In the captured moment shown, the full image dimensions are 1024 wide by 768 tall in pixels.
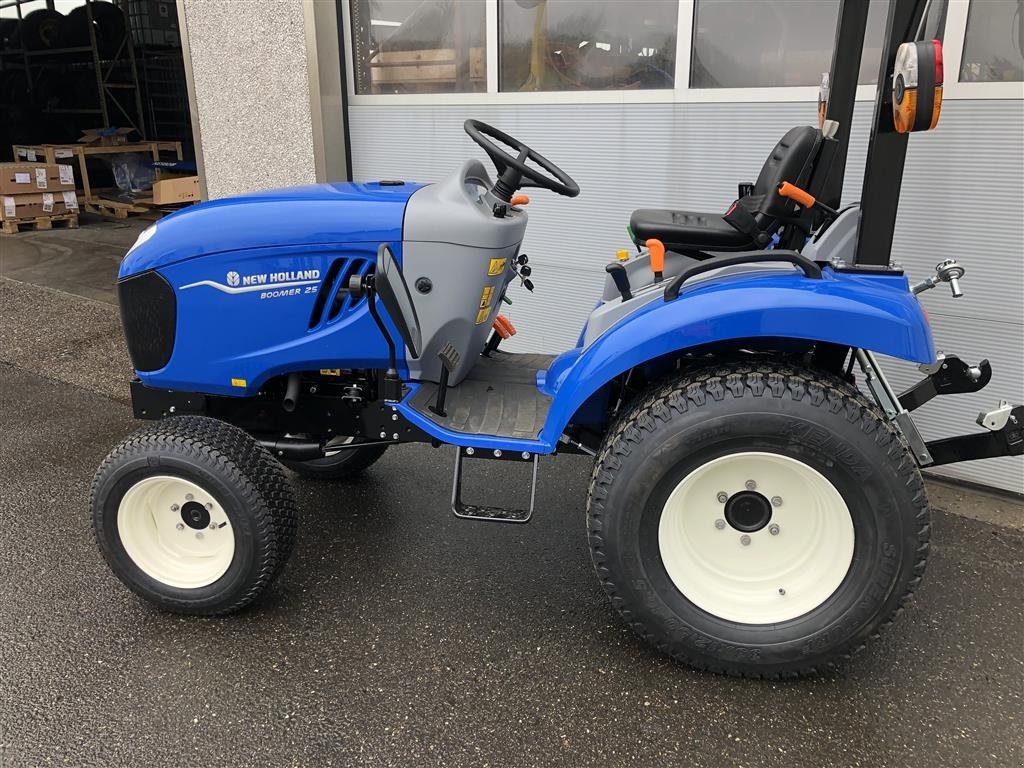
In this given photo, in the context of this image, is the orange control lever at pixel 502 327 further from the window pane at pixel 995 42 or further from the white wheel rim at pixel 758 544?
the window pane at pixel 995 42

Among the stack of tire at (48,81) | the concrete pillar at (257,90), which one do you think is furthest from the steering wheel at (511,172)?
the stack of tire at (48,81)

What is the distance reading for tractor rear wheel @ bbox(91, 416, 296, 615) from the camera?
90.6 inches

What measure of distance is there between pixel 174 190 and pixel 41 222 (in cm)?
163

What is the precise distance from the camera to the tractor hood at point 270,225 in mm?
2309

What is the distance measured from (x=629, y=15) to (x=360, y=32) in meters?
1.81

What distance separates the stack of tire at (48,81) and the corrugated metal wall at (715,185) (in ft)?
38.3

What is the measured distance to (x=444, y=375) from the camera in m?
2.46

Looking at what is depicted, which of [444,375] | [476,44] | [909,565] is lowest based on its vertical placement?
[909,565]

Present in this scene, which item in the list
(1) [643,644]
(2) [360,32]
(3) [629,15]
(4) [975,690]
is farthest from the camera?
(2) [360,32]

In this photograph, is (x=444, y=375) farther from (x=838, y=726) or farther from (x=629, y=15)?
(x=629, y=15)

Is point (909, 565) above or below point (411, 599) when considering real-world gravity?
above

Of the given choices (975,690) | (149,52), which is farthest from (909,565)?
(149,52)

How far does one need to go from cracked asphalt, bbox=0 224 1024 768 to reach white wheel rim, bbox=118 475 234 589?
148 mm

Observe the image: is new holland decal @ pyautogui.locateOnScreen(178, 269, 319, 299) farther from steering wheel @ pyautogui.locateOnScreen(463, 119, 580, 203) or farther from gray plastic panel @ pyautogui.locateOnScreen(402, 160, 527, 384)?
steering wheel @ pyautogui.locateOnScreen(463, 119, 580, 203)
